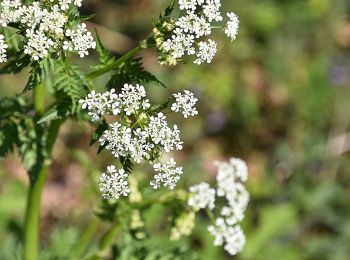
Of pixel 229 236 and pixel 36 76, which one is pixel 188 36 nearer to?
pixel 36 76

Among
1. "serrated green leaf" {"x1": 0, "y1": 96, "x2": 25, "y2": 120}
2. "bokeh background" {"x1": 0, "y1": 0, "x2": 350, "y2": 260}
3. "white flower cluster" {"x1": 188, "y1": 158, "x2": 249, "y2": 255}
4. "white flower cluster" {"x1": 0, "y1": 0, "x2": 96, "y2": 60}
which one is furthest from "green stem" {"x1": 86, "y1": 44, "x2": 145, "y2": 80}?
"bokeh background" {"x1": 0, "y1": 0, "x2": 350, "y2": 260}

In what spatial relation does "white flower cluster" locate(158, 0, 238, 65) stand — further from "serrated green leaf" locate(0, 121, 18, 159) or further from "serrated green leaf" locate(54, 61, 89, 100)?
"serrated green leaf" locate(0, 121, 18, 159)

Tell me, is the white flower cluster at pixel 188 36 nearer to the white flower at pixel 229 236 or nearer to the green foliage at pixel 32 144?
the green foliage at pixel 32 144

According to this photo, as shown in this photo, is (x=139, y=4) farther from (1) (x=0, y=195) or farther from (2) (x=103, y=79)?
(1) (x=0, y=195)

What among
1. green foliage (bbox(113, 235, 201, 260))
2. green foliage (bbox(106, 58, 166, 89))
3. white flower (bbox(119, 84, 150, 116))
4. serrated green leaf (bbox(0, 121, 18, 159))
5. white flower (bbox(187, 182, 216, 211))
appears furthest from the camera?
green foliage (bbox(113, 235, 201, 260))

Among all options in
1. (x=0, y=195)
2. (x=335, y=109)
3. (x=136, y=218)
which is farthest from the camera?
(x=335, y=109)

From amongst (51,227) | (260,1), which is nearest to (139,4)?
(260,1)
